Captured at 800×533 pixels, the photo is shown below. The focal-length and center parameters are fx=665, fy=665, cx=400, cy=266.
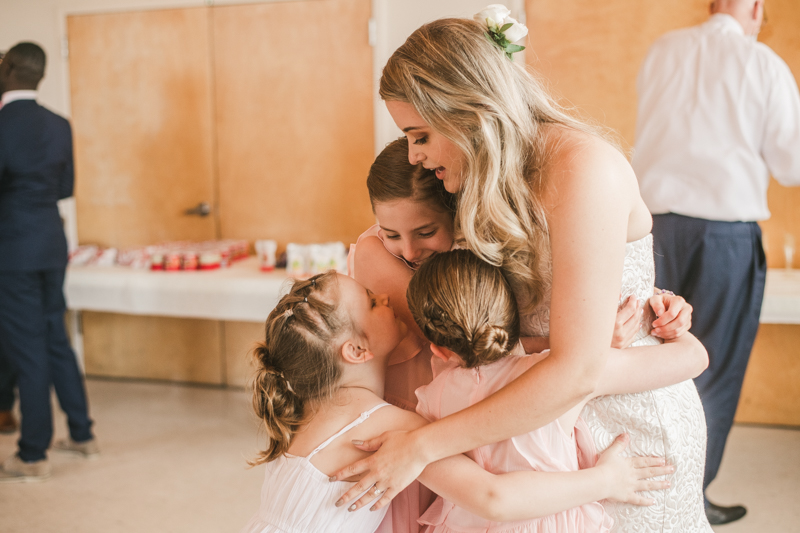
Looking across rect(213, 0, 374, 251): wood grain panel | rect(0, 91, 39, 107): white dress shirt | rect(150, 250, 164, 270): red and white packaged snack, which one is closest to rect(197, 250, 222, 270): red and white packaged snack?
rect(150, 250, 164, 270): red and white packaged snack

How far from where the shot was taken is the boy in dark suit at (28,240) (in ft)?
9.66

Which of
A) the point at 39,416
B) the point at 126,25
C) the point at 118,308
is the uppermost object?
the point at 126,25

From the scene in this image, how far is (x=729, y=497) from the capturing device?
276 cm

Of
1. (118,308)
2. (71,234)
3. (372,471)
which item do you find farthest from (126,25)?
(372,471)

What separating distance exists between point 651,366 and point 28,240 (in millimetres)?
2755

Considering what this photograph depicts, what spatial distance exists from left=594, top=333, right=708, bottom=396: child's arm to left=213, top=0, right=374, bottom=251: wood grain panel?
106 inches

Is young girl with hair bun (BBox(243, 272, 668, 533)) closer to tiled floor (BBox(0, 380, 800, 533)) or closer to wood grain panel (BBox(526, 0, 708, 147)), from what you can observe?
tiled floor (BBox(0, 380, 800, 533))

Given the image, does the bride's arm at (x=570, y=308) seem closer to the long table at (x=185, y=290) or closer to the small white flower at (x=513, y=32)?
the small white flower at (x=513, y=32)

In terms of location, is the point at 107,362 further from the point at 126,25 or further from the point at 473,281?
the point at 473,281

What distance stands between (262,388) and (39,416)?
2.16m

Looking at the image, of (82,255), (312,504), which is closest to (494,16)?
(312,504)

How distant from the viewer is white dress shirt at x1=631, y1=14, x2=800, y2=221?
2.38 meters

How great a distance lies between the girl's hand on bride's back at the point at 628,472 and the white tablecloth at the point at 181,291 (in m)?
2.28

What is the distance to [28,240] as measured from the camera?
297 centimetres
